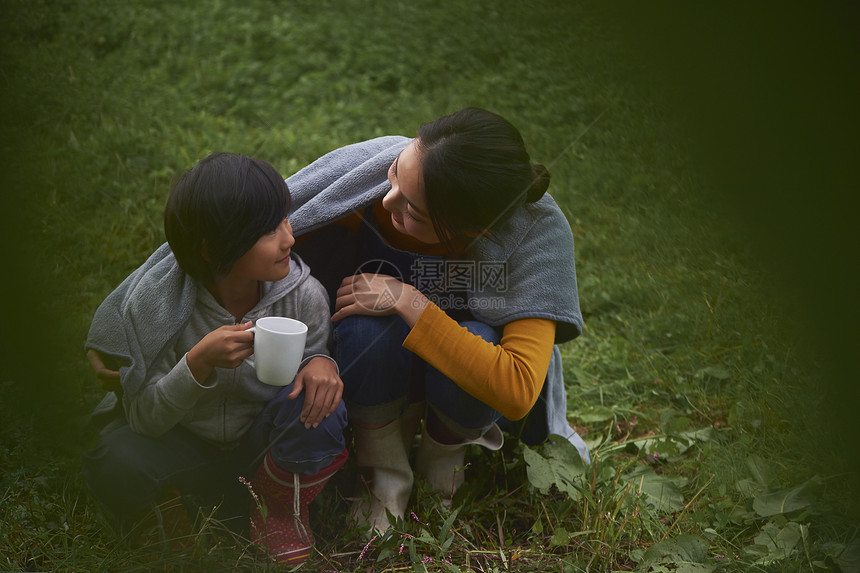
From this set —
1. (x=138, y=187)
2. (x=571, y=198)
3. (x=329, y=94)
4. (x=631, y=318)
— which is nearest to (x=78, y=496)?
(x=138, y=187)

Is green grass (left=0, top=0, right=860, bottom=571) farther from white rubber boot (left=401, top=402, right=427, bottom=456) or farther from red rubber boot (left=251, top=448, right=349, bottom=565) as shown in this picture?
white rubber boot (left=401, top=402, right=427, bottom=456)

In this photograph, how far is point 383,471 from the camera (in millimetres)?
1733

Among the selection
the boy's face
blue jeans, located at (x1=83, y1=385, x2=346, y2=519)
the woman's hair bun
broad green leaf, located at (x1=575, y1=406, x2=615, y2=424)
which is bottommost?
broad green leaf, located at (x1=575, y1=406, x2=615, y2=424)

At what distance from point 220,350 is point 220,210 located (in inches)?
9.9

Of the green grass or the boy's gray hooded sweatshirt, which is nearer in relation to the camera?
the green grass

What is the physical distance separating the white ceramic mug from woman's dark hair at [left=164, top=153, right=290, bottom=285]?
0.15 meters

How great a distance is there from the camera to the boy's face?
1405 millimetres

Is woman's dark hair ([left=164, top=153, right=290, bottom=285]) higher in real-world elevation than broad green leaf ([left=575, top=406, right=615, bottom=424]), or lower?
higher

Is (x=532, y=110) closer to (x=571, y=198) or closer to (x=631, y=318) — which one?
(x=571, y=198)

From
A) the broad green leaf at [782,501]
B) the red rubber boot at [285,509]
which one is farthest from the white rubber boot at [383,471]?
the broad green leaf at [782,501]

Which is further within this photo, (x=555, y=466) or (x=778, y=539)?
(x=555, y=466)

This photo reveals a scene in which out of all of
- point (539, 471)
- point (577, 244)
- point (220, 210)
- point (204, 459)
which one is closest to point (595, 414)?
point (539, 471)

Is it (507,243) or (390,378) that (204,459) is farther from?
(507,243)

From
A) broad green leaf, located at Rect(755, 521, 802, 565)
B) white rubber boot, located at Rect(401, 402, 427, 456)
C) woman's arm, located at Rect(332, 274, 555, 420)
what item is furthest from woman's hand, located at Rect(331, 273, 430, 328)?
broad green leaf, located at Rect(755, 521, 802, 565)
